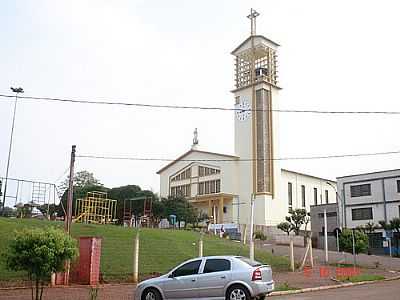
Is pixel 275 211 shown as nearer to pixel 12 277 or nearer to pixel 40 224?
pixel 40 224

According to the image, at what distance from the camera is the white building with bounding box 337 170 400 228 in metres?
61.2

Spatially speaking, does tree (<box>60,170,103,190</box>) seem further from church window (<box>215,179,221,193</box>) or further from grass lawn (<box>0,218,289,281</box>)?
grass lawn (<box>0,218,289,281</box>)

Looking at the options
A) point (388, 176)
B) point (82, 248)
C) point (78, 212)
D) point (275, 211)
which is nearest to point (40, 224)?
point (82, 248)

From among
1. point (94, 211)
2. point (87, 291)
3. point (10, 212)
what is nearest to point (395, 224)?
point (94, 211)

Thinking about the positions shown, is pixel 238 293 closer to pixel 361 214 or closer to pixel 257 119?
pixel 361 214

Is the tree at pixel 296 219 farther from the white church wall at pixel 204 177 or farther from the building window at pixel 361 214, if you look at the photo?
the white church wall at pixel 204 177

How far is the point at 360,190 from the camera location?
64.7 meters

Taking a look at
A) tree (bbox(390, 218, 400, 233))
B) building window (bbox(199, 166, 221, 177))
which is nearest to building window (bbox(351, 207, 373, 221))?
tree (bbox(390, 218, 400, 233))

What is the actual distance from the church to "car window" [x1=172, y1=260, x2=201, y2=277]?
195ft

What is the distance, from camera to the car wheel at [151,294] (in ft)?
49.4

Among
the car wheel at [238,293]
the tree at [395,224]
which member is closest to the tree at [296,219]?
the tree at [395,224]

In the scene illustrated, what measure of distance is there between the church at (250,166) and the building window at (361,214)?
13.8m

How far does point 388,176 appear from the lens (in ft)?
203

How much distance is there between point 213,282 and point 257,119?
63917 mm
